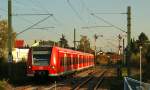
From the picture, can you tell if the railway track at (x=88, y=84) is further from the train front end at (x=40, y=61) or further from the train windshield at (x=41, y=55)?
the train windshield at (x=41, y=55)

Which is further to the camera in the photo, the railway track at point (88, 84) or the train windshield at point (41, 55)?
the train windshield at point (41, 55)

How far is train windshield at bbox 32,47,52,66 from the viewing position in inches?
1375

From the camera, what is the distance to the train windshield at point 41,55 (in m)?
34.9

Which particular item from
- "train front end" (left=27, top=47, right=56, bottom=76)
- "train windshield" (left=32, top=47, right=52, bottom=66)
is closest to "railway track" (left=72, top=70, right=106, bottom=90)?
"train front end" (left=27, top=47, right=56, bottom=76)

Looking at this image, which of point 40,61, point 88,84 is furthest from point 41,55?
point 88,84

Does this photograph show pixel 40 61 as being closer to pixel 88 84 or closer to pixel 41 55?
pixel 41 55

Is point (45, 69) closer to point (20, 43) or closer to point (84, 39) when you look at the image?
point (20, 43)

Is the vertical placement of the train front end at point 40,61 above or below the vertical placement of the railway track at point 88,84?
above

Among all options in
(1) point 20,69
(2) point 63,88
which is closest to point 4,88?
(2) point 63,88

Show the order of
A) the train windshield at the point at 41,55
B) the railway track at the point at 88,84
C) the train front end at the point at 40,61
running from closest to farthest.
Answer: the railway track at the point at 88,84, the train front end at the point at 40,61, the train windshield at the point at 41,55

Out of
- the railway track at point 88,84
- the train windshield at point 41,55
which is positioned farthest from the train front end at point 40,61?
the railway track at point 88,84

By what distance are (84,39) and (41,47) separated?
109717 mm

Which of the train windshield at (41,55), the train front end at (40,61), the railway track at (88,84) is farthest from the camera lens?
the train windshield at (41,55)

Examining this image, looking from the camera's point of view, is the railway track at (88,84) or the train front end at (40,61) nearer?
the railway track at (88,84)
